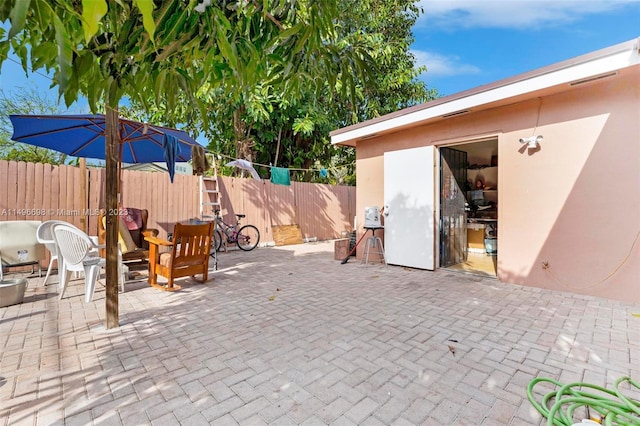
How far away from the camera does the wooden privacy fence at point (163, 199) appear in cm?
494

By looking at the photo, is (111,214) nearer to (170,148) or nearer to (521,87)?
(170,148)

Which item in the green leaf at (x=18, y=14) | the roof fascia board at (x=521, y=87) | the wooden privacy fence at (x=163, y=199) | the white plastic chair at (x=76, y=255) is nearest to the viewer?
the green leaf at (x=18, y=14)

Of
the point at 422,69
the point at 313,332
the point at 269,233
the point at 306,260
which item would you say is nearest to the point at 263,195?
the point at 269,233

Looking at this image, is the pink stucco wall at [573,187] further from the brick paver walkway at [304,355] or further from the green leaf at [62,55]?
the green leaf at [62,55]

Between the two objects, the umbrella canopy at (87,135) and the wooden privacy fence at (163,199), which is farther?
the wooden privacy fence at (163,199)

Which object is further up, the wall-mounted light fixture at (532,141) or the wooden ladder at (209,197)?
the wall-mounted light fixture at (532,141)

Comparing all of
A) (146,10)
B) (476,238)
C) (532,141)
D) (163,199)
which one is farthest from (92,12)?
(476,238)

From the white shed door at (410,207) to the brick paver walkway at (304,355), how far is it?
1.41 metres

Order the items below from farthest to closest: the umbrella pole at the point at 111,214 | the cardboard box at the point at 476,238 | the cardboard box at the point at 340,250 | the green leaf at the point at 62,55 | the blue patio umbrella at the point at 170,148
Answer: the cardboard box at the point at 476,238
the cardboard box at the point at 340,250
the blue patio umbrella at the point at 170,148
the umbrella pole at the point at 111,214
the green leaf at the point at 62,55

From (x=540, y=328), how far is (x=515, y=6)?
5528 mm

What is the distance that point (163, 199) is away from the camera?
22.0 ft

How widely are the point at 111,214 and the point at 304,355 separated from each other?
2244 mm

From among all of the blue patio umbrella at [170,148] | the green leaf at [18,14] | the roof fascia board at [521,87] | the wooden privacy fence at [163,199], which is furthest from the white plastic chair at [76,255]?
the roof fascia board at [521,87]

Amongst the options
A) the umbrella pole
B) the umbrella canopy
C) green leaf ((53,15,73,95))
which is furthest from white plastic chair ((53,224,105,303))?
green leaf ((53,15,73,95))
